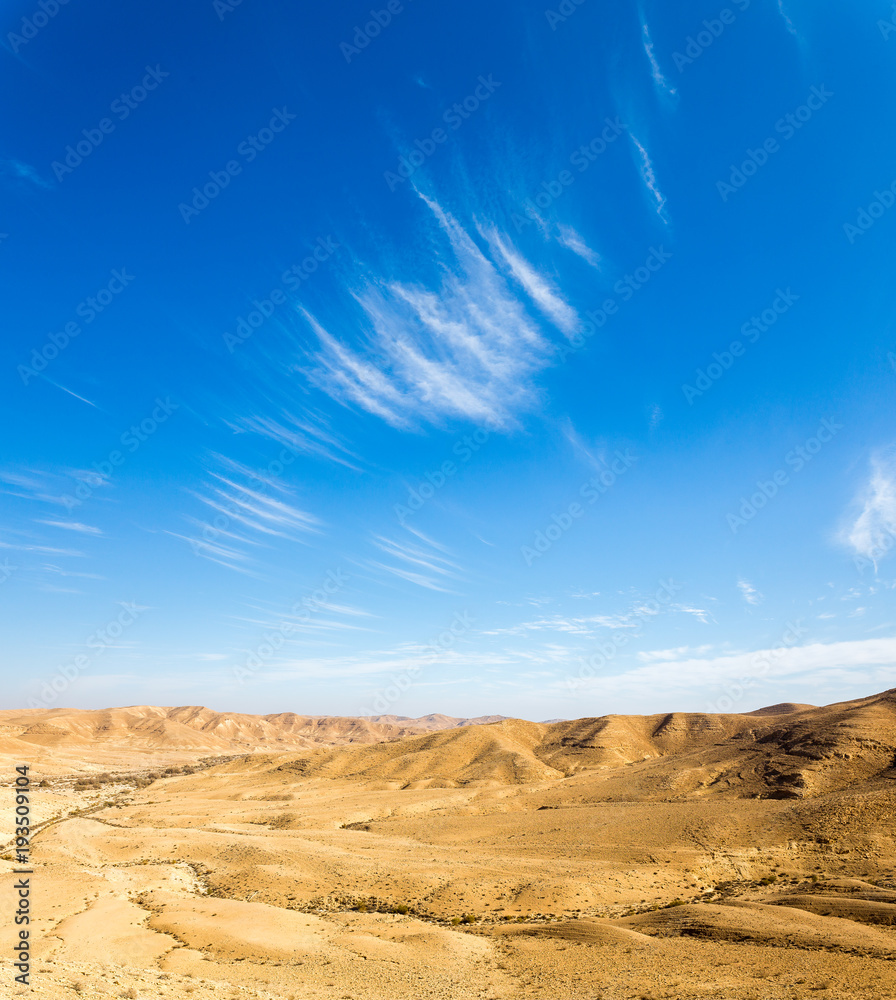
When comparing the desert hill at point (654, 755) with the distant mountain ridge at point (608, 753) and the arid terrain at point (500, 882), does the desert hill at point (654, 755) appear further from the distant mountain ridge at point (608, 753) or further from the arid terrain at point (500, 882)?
the arid terrain at point (500, 882)

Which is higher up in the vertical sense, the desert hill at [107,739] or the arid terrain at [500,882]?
the arid terrain at [500,882]

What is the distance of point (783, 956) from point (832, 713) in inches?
2445

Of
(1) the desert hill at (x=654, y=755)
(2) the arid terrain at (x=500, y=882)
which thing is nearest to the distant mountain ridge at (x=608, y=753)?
(1) the desert hill at (x=654, y=755)

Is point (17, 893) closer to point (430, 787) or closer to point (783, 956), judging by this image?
point (783, 956)

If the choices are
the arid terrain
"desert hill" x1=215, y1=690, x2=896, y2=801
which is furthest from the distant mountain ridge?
the arid terrain

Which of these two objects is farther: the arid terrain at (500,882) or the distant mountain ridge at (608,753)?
the distant mountain ridge at (608,753)

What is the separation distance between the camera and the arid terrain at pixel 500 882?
20359 mm

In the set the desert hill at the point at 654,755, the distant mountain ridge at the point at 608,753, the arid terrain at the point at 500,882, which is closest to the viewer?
the arid terrain at the point at 500,882

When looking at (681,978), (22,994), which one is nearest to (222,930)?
(22,994)

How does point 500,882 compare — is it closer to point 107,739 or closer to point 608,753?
point 608,753

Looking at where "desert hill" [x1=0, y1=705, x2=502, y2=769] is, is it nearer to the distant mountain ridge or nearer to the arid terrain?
the distant mountain ridge

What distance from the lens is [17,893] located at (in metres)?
32.9

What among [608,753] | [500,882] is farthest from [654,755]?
[500,882]

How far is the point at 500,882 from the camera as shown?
113ft
